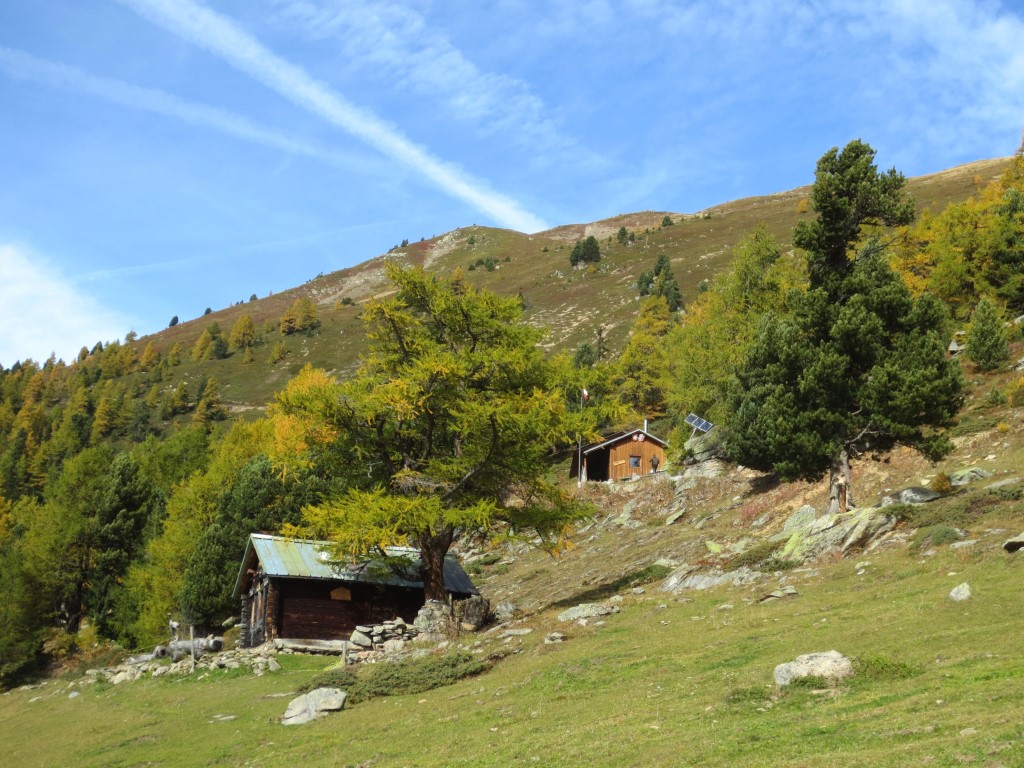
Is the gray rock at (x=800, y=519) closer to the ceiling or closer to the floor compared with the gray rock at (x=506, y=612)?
closer to the ceiling

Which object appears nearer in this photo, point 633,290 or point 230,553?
point 230,553

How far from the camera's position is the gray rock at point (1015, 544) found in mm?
18609

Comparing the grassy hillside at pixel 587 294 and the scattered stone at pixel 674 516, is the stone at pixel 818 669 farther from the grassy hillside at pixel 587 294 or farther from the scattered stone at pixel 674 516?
the grassy hillside at pixel 587 294

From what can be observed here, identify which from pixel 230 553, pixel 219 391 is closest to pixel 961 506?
pixel 230 553

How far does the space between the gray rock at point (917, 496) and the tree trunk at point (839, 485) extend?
178 centimetres

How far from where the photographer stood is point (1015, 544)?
18.7 meters

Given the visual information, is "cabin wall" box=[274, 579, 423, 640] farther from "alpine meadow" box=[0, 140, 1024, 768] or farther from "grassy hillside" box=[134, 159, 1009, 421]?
"grassy hillside" box=[134, 159, 1009, 421]

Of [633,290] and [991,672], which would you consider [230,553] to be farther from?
[633,290]

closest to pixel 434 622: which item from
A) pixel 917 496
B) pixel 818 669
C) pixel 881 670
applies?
pixel 818 669

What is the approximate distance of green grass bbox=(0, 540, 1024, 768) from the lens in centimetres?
964

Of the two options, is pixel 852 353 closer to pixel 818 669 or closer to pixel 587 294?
→ pixel 818 669

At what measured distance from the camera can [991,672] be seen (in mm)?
10930

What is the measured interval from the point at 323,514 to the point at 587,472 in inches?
1897

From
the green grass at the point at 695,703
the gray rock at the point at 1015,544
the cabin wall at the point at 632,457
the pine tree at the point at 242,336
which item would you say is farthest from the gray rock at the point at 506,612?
the pine tree at the point at 242,336
